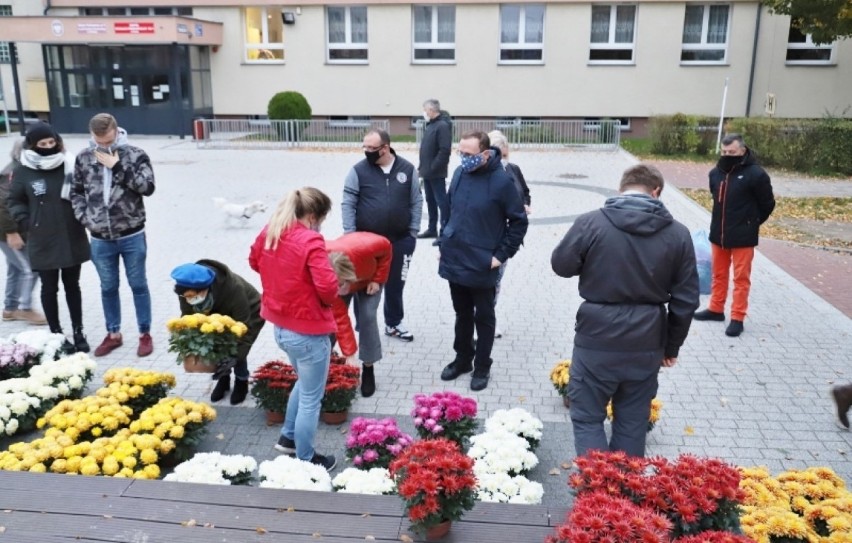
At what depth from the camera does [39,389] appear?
5.04 meters

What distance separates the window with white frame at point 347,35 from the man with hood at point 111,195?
2111 centimetres

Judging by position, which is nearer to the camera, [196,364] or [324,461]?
[324,461]

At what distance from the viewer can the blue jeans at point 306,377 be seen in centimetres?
407

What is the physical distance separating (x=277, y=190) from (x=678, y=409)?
36.0 ft

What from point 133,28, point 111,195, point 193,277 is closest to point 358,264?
point 193,277

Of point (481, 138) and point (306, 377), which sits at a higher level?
point (481, 138)

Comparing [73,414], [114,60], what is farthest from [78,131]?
[73,414]

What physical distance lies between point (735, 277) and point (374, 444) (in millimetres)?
4135

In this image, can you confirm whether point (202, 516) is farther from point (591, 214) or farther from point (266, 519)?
point (591, 214)

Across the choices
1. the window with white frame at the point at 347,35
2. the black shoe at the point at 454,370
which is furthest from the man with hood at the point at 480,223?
the window with white frame at the point at 347,35

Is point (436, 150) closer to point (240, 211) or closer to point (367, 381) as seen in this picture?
point (240, 211)

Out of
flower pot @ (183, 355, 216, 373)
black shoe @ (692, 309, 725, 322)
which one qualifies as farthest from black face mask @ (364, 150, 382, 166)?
black shoe @ (692, 309, 725, 322)

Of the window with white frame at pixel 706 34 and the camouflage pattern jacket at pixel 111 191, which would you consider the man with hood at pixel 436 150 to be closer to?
the camouflage pattern jacket at pixel 111 191

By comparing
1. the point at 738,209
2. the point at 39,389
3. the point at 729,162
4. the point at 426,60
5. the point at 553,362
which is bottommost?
the point at 553,362
